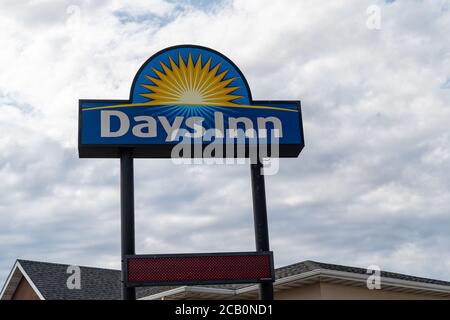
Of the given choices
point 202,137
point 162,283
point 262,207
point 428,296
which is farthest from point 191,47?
point 428,296

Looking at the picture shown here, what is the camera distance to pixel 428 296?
23.1 metres

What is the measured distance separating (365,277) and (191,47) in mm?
10532

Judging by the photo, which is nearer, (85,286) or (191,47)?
(191,47)

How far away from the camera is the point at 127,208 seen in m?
12.4

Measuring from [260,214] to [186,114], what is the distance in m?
2.66

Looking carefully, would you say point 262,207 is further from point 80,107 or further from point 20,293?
point 20,293

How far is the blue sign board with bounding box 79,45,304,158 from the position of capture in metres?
13.0

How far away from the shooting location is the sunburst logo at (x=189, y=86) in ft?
44.1

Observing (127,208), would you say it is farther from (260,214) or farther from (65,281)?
(65,281)

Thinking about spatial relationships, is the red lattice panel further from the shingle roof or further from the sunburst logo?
the shingle roof

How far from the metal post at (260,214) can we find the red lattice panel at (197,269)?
1.20ft
